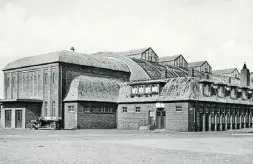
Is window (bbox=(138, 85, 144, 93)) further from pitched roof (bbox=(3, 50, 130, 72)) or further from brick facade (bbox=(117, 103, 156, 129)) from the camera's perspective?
pitched roof (bbox=(3, 50, 130, 72))

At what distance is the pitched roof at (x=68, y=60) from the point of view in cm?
5553

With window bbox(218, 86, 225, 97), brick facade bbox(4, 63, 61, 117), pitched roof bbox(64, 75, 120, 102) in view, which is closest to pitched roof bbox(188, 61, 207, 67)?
pitched roof bbox(64, 75, 120, 102)

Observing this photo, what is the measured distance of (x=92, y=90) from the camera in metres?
54.6

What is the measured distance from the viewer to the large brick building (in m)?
50.1

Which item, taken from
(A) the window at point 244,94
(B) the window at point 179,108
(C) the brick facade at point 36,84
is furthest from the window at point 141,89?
(A) the window at point 244,94

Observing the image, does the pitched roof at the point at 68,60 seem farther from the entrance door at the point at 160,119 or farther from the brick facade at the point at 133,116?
the entrance door at the point at 160,119

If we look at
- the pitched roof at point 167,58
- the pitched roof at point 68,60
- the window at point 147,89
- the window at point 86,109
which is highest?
the pitched roof at point 167,58

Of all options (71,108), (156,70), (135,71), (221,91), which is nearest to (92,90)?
(71,108)

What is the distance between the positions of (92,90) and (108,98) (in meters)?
2.89

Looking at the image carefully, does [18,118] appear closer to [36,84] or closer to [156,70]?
[36,84]

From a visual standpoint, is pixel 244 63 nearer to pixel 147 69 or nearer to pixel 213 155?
pixel 147 69

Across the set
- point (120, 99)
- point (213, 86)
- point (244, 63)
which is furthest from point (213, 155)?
point (244, 63)

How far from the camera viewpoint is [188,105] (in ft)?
158

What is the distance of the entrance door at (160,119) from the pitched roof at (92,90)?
314 inches
